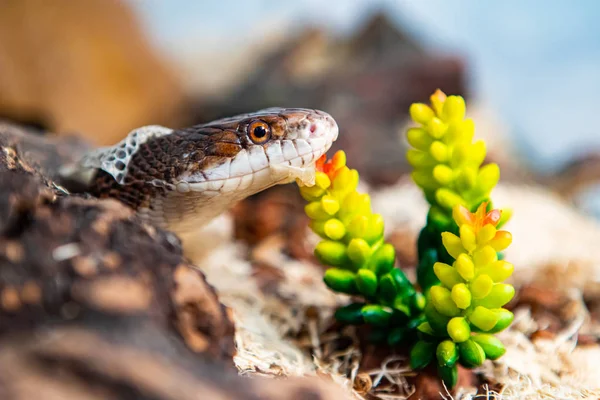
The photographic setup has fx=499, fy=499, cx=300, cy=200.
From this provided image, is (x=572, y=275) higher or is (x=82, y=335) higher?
(x=572, y=275)

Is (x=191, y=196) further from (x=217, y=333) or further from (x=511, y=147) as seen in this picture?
(x=511, y=147)

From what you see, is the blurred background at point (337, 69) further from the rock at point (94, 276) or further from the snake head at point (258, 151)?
the rock at point (94, 276)

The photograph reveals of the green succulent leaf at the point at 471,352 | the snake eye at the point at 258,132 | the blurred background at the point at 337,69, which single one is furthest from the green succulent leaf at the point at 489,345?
the blurred background at the point at 337,69

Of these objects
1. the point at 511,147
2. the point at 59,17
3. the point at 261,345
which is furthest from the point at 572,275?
the point at 59,17

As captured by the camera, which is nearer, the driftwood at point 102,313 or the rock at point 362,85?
the driftwood at point 102,313

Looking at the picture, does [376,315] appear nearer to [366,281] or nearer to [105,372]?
[366,281]

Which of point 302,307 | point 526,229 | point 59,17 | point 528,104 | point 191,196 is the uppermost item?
point 528,104
